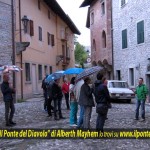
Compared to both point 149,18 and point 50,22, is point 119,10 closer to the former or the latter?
point 149,18

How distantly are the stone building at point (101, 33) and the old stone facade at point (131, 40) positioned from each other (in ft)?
3.96

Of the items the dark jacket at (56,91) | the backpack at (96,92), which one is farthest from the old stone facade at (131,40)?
the backpack at (96,92)

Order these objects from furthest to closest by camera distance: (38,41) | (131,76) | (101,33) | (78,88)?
1. (101,33)
2. (38,41)
3. (131,76)
4. (78,88)

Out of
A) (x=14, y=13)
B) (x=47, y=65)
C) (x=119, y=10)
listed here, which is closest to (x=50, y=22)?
(x=47, y=65)

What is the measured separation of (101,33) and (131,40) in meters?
8.82

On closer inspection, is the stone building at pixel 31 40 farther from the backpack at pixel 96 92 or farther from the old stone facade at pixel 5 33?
the backpack at pixel 96 92

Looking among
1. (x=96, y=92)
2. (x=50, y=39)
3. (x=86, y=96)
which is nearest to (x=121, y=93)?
(x=86, y=96)

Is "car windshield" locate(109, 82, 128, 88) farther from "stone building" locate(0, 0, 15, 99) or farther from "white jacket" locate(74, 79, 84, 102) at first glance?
"white jacket" locate(74, 79, 84, 102)

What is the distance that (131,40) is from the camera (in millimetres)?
26281

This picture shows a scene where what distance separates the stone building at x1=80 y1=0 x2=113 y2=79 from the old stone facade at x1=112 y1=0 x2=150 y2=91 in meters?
1.21

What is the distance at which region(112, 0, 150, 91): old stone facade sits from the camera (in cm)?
2362

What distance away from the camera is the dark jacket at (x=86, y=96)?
33.9 ft

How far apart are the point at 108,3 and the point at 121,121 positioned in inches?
791

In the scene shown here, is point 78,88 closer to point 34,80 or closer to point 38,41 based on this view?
point 34,80
